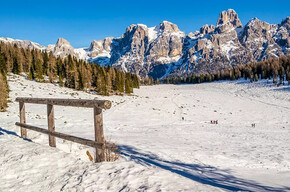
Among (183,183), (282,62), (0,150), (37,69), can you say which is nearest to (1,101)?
(0,150)

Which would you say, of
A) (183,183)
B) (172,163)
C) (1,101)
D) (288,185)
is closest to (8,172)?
(183,183)

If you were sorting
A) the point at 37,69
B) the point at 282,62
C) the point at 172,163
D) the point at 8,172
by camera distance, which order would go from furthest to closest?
1. the point at 282,62
2. the point at 37,69
3. the point at 172,163
4. the point at 8,172

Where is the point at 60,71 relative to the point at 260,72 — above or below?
below

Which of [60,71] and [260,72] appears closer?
[60,71]

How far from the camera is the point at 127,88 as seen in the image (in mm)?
77250

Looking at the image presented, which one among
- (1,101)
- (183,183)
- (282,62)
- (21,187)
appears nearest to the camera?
(183,183)

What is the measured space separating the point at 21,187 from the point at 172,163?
4.97 m

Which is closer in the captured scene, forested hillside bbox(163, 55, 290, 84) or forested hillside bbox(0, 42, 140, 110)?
forested hillside bbox(0, 42, 140, 110)

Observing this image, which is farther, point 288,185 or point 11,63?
point 11,63

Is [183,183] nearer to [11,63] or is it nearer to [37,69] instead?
[37,69]

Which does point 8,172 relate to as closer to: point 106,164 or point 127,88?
point 106,164

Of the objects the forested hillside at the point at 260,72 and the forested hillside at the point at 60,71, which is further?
the forested hillside at the point at 260,72

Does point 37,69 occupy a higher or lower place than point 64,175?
higher

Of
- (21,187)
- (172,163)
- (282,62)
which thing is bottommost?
(172,163)
